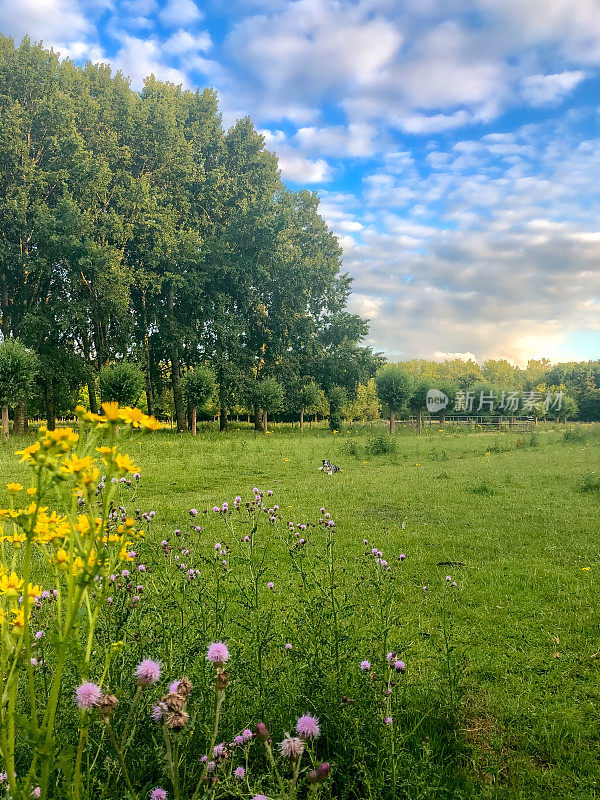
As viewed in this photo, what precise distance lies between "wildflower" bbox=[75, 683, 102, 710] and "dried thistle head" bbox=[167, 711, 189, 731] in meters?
0.25

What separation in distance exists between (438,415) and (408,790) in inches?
1877

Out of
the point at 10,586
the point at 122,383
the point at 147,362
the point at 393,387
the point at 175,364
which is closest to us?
the point at 10,586

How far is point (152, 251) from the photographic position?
70.5 feet

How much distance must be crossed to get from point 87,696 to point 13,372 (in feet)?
61.9

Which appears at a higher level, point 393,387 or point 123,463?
point 393,387

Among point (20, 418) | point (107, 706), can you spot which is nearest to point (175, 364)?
point (20, 418)

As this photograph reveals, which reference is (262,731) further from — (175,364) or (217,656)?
(175,364)

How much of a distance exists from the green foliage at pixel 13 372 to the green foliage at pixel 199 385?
635 centimetres

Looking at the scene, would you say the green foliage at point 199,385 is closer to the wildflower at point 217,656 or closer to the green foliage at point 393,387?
the green foliage at point 393,387

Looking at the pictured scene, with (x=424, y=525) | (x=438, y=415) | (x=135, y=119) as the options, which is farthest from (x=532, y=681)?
(x=438, y=415)

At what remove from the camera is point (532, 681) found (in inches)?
125

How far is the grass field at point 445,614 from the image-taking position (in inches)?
89.5

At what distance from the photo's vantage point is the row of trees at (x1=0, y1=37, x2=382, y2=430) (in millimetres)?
19562
